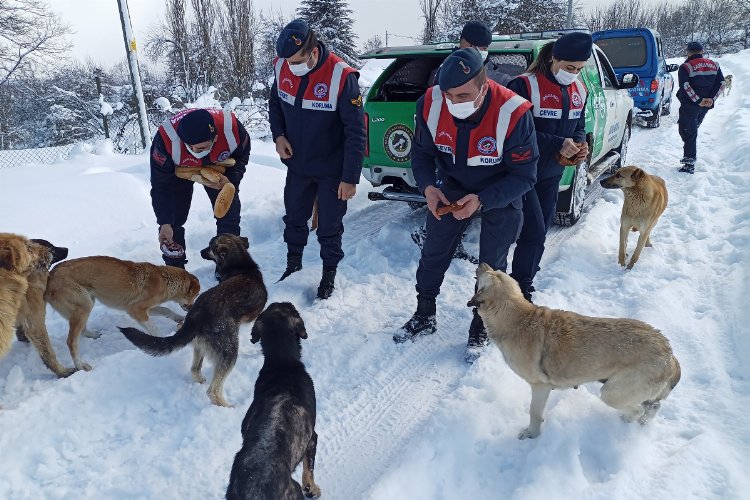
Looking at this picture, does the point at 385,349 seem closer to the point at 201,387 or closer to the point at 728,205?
the point at 201,387

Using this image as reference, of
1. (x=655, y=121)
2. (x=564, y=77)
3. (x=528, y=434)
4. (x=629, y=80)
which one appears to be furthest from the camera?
(x=655, y=121)

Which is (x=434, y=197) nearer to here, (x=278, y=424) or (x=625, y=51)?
(x=278, y=424)

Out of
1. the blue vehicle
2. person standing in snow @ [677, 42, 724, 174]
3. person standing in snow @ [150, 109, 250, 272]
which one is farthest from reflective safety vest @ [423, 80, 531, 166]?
the blue vehicle

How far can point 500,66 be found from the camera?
18.8 ft

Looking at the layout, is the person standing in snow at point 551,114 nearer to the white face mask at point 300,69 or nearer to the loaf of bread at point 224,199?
the white face mask at point 300,69

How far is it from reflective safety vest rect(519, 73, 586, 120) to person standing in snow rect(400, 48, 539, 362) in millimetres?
694

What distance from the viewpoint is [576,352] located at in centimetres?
265

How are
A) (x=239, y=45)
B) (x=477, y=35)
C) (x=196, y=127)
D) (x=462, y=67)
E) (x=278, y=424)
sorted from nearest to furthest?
(x=278, y=424) → (x=462, y=67) → (x=196, y=127) → (x=477, y=35) → (x=239, y=45)

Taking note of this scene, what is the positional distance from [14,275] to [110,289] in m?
0.68

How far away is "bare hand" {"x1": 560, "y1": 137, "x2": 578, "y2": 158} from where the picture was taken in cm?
375

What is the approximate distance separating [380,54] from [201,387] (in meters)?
4.18

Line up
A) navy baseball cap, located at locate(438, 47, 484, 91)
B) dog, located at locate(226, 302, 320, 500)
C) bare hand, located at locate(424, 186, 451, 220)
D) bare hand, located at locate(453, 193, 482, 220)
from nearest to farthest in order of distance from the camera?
1. dog, located at locate(226, 302, 320, 500)
2. navy baseball cap, located at locate(438, 47, 484, 91)
3. bare hand, located at locate(453, 193, 482, 220)
4. bare hand, located at locate(424, 186, 451, 220)

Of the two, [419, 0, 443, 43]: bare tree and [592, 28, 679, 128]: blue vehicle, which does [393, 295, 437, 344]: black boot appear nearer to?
[592, 28, 679, 128]: blue vehicle

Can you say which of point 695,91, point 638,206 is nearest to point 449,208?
point 638,206
